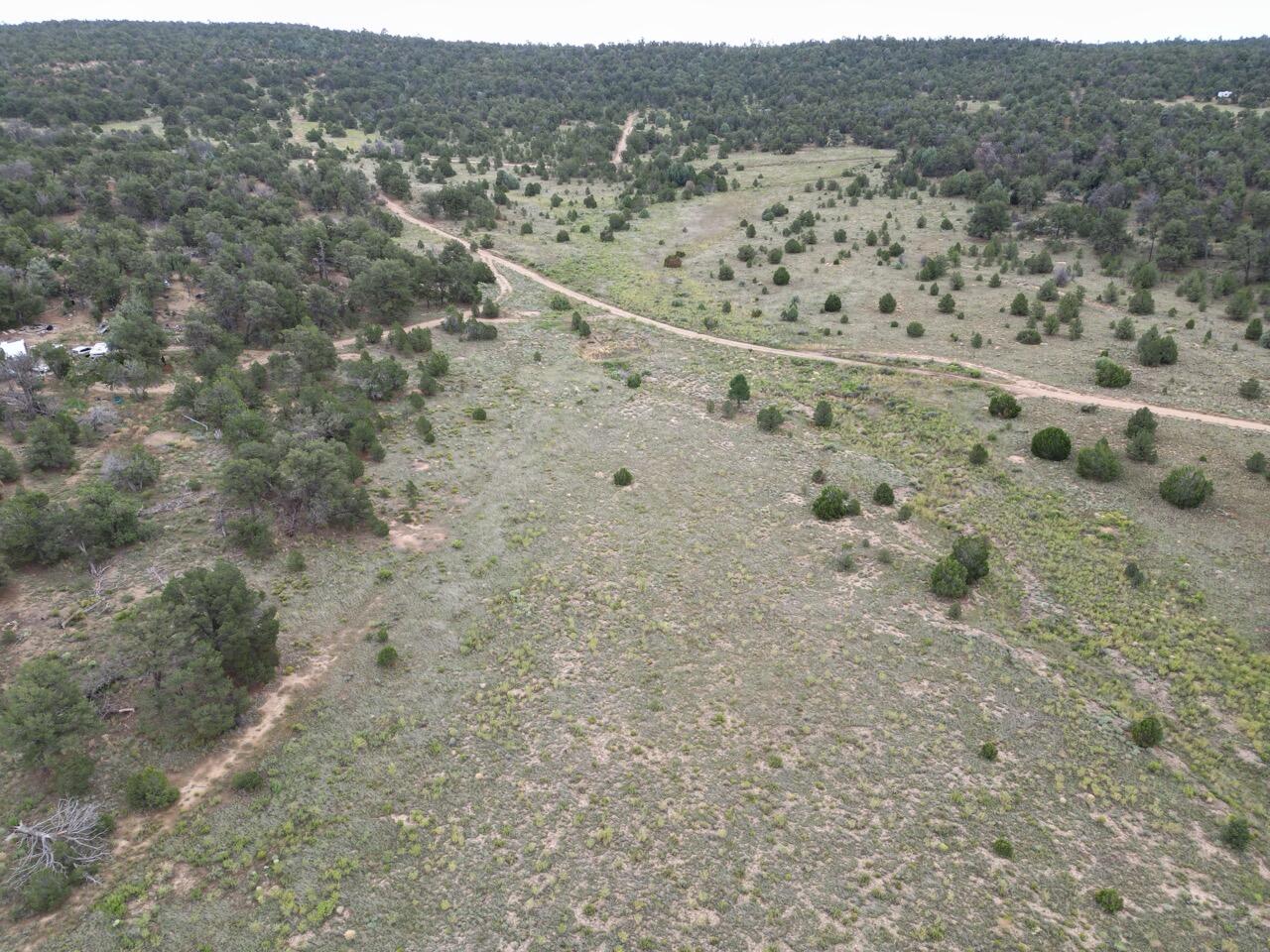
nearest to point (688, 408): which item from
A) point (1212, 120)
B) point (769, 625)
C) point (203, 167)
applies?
point (769, 625)

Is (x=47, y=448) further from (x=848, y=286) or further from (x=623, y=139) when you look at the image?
(x=623, y=139)

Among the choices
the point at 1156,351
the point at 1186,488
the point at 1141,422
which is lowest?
the point at 1186,488

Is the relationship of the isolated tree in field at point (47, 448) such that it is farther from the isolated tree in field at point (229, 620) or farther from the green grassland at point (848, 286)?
the green grassland at point (848, 286)

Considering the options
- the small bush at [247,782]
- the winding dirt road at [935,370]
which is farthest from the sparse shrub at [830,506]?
the small bush at [247,782]

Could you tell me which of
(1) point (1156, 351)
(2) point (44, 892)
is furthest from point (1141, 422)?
(2) point (44, 892)

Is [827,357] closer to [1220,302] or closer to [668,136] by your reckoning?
[1220,302]
